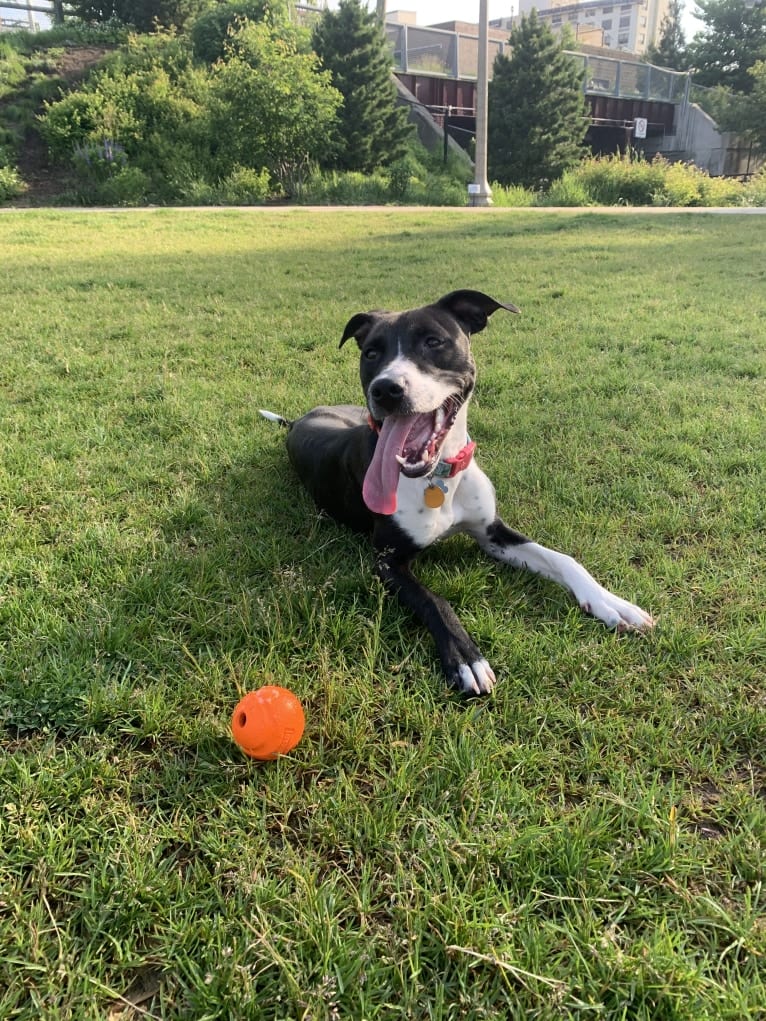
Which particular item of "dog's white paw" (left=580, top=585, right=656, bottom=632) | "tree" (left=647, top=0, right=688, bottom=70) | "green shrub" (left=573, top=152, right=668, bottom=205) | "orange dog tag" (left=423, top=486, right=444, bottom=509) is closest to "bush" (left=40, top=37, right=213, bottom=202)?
"green shrub" (left=573, top=152, right=668, bottom=205)

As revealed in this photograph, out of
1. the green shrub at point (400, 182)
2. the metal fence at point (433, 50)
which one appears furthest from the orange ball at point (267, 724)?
the metal fence at point (433, 50)

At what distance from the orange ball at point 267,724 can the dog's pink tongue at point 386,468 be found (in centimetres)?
100

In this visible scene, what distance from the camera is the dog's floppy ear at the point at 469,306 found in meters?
3.26

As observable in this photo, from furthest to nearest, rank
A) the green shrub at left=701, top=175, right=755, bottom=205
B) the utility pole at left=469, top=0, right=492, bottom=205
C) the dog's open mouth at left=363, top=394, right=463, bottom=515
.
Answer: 1. the green shrub at left=701, top=175, right=755, bottom=205
2. the utility pole at left=469, top=0, right=492, bottom=205
3. the dog's open mouth at left=363, top=394, right=463, bottom=515

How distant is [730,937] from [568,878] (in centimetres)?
37

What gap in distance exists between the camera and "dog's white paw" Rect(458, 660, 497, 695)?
90.0 inches

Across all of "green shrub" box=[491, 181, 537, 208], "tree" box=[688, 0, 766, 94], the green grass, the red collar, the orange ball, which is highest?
"tree" box=[688, 0, 766, 94]

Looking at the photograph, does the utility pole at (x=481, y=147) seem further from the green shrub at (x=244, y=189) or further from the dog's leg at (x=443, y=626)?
the dog's leg at (x=443, y=626)

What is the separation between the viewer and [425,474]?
9.36 feet

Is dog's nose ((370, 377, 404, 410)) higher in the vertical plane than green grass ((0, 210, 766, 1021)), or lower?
higher

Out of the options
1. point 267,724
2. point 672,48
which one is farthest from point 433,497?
point 672,48

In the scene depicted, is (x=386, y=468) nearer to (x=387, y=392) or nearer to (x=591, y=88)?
(x=387, y=392)

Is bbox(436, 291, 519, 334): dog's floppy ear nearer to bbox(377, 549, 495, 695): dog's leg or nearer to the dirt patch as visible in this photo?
bbox(377, 549, 495, 695): dog's leg

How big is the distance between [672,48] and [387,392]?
68304mm
